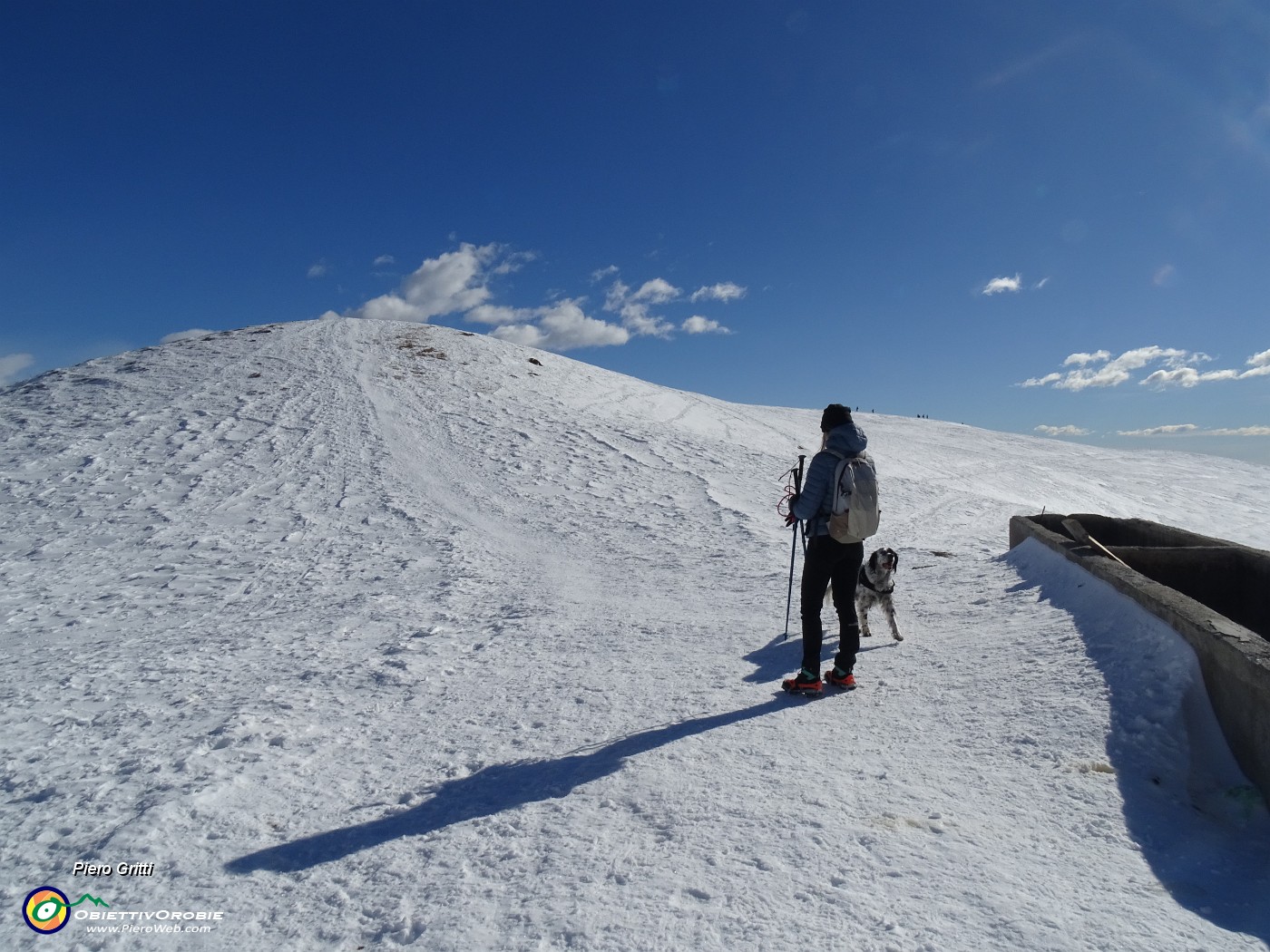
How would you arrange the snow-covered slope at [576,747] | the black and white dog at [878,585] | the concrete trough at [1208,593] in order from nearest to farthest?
1. the snow-covered slope at [576,747]
2. the concrete trough at [1208,593]
3. the black and white dog at [878,585]

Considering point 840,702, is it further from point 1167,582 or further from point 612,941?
point 1167,582

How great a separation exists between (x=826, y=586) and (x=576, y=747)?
2377 mm

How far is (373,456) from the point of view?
17.7 metres

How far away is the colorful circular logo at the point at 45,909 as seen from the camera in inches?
128

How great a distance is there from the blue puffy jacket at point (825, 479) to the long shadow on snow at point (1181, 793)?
232 centimetres

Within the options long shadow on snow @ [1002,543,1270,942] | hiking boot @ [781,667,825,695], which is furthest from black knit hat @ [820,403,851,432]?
long shadow on snow @ [1002,543,1270,942]

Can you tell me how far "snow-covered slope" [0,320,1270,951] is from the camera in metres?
3.25

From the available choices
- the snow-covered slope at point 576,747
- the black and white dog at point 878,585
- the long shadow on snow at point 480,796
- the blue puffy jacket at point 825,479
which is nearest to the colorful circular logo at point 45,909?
the snow-covered slope at point 576,747

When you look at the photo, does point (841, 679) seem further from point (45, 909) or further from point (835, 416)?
point (45, 909)

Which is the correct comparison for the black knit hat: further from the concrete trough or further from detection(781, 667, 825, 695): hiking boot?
the concrete trough

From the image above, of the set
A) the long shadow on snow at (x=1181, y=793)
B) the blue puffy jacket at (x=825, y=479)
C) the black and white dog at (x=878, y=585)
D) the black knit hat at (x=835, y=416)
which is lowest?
the long shadow on snow at (x=1181, y=793)

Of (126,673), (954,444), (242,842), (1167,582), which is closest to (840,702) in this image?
(242,842)

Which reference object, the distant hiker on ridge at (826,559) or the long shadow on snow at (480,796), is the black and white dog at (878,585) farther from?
the long shadow on snow at (480,796)

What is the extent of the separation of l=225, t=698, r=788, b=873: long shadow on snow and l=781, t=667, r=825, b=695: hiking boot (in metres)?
0.58
